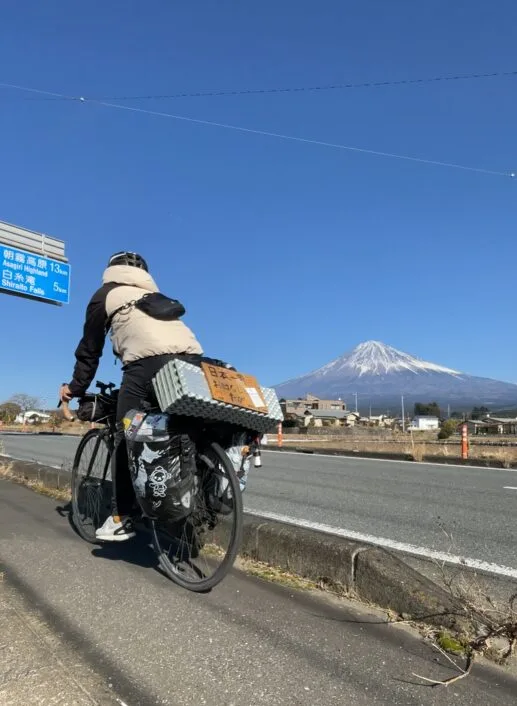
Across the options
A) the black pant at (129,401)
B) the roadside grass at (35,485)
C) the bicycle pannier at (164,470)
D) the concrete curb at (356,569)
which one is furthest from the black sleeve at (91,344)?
the roadside grass at (35,485)

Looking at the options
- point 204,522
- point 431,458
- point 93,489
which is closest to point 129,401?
point 204,522

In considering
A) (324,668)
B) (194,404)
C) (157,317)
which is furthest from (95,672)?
(157,317)

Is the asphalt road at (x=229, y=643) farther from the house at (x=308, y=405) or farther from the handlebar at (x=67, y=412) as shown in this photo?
the house at (x=308, y=405)

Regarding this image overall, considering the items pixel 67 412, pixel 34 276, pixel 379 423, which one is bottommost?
pixel 379 423

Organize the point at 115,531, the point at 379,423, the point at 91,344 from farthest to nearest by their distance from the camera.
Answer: the point at 379,423, the point at 91,344, the point at 115,531

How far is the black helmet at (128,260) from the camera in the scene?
Result: 141 inches

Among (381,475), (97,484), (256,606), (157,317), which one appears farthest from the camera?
(381,475)

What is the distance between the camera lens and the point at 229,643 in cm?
237

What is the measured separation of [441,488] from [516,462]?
211 inches

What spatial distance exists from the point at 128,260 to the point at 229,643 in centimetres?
231

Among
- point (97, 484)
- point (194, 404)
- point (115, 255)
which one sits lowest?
point (97, 484)

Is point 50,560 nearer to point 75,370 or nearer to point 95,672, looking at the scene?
point 75,370

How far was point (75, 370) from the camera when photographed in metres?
3.63

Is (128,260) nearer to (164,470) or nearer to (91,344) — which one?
(91,344)
